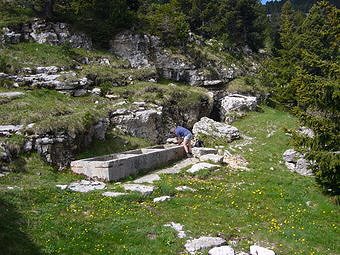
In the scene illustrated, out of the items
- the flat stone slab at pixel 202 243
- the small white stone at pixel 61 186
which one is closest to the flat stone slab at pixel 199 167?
the small white stone at pixel 61 186

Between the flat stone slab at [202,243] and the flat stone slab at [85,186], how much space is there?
5.60 meters

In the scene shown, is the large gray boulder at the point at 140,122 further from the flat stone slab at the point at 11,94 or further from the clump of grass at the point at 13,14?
the clump of grass at the point at 13,14

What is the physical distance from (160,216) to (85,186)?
405 cm

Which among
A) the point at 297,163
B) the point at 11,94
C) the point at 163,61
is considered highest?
the point at 163,61

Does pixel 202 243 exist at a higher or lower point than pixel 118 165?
lower

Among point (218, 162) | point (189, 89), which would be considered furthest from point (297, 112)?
point (189, 89)

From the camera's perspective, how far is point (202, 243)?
42.9ft

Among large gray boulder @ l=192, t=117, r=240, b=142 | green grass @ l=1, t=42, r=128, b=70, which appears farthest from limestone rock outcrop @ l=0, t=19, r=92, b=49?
large gray boulder @ l=192, t=117, r=240, b=142

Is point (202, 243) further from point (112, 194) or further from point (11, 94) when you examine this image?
point (11, 94)

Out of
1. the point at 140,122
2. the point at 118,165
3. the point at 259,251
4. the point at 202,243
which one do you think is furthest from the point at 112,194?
the point at 140,122

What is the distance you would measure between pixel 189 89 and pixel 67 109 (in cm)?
1759

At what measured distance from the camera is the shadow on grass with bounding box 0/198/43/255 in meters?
11.7

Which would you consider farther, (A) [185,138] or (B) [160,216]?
(A) [185,138]

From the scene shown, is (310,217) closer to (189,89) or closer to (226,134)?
(226,134)
